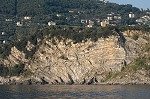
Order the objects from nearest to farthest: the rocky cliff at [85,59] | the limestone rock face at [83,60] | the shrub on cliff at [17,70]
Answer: the rocky cliff at [85,59], the limestone rock face at [83,60], the shrub on cliff at [17,70]

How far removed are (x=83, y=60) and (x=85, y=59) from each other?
1.79 feet

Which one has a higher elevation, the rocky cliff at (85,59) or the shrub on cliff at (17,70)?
the rocky cliff at (85,59)

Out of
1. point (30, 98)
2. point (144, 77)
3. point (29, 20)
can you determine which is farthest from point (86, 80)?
point (29, 20)

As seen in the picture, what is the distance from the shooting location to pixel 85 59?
140375 mm

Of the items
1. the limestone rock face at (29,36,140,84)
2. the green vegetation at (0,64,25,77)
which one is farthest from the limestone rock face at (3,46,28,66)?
the limestone rock face at (29,36,140,84)

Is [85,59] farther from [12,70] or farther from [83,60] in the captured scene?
[12,70]

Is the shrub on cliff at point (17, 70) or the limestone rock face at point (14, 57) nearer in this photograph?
the shrub on cliff at point (17, 70)

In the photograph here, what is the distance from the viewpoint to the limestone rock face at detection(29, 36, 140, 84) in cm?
13688

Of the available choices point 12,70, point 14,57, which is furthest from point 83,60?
point 14,57

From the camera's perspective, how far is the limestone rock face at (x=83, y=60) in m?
137

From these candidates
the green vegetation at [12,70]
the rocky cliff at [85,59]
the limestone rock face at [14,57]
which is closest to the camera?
the rocky cliff at [85,59]

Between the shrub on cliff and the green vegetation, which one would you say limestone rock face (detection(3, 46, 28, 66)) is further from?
the shrub on cliff

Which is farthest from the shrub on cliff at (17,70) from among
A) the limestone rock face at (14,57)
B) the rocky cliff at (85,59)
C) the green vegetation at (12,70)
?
the limestone rock face at (14,57)

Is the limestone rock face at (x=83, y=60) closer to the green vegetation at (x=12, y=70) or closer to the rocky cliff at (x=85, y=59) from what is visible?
the rocky cliff at (x=85, y=59)
